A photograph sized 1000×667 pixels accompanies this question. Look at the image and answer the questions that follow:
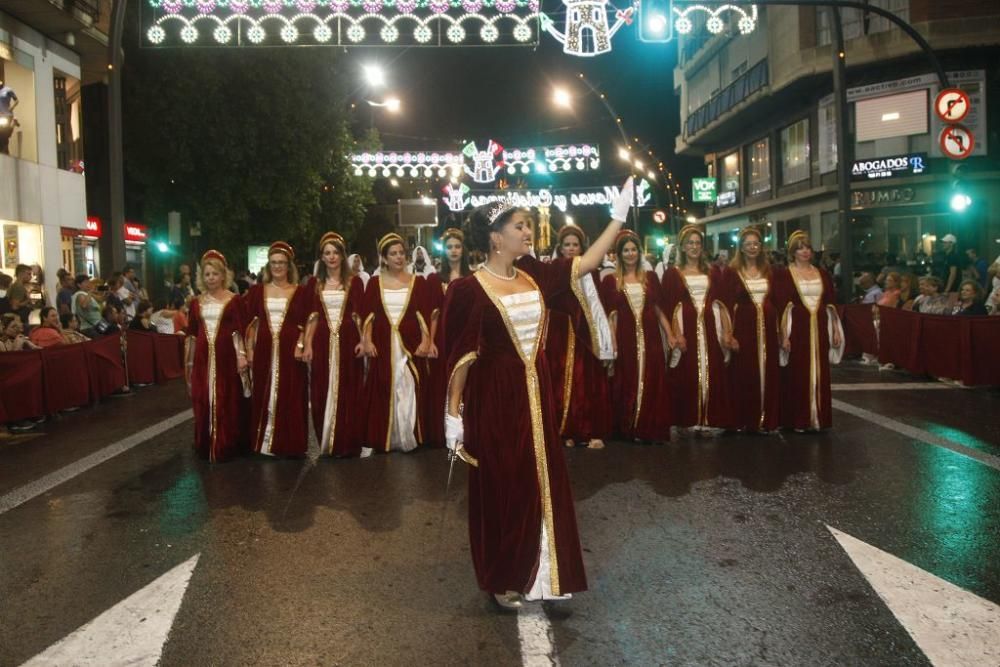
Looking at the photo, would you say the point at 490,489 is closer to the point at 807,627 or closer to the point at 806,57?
the point at 807,627

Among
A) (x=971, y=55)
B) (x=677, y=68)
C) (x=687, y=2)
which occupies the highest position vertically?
(x=677, y=68)

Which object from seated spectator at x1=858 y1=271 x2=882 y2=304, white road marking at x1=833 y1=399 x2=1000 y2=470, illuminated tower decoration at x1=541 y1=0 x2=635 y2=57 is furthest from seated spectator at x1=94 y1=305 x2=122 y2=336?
seated spectator at x1=858 y1=271 x2=882 y2=304

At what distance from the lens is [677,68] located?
5003cm

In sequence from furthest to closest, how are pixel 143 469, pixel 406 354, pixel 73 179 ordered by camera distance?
1. pixel 73 179
2. pixel 406 354
3. pixel 143 469

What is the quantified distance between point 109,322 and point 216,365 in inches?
290

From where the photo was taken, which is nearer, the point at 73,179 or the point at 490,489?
the point at 490,489

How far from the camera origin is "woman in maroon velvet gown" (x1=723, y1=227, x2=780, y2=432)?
Answer: 8711 millimetres

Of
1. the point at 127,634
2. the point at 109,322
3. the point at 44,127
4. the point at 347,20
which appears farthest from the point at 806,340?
the point at 44,127

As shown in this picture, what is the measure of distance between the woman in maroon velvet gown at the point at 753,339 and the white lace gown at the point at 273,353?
418 cm

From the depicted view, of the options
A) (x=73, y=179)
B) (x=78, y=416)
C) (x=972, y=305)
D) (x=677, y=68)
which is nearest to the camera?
(x=78, y=416)

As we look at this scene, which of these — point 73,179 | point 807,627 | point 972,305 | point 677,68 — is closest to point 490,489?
point 807,627

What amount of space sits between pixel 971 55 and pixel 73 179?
24.8 meters

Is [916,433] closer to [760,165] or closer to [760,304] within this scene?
[760,304]

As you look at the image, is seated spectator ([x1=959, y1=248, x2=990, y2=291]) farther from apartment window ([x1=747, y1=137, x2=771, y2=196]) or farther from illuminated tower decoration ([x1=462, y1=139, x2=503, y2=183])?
illuminated tower decoration ([x1=462, y1=139, x2=503, y2=183])
